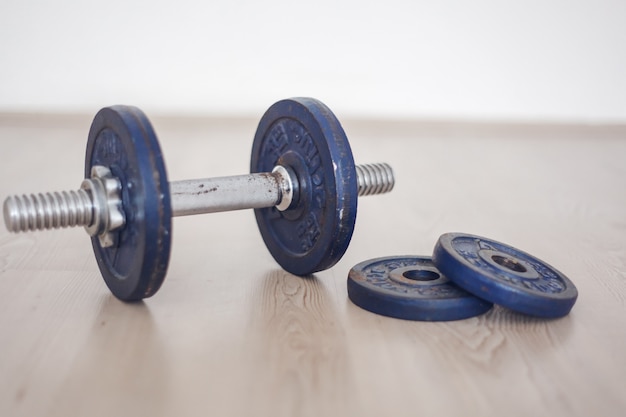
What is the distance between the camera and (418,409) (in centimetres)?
91

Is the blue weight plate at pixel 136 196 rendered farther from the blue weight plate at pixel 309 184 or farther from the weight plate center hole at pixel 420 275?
the weight plate center hole at pixel 420 275

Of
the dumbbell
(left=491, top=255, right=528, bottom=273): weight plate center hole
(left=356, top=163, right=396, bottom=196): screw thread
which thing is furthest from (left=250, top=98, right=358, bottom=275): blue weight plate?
(left=491, top=255, right=528, bottom=273): weight plate center hole

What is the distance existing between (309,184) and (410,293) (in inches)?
9.5

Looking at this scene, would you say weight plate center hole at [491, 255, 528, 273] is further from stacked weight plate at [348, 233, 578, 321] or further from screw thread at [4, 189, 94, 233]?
screw thread at [4, 189, 94, 233]

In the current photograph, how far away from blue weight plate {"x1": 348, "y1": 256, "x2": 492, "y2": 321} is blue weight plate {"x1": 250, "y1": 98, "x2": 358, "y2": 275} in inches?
2.8

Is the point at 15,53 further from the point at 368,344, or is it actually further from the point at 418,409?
the point at 418,409

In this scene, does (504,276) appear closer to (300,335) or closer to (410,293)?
(410,293)

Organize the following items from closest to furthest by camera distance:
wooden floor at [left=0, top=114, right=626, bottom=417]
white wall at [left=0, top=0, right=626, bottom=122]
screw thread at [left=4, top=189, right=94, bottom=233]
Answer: wooden floor at [left=0, top=114, right=626, bottom=417]
screw thread at [left=4, top=189, right=94, bottom=233]
white wall at [left=0, top=0, right=626, bottom=122]

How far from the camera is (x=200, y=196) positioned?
3.98 ft

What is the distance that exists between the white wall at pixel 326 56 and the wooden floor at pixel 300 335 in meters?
1.10

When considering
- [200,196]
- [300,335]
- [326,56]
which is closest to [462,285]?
[300,335]

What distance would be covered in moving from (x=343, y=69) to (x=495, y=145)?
665 millimetres

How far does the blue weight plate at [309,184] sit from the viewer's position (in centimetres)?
119

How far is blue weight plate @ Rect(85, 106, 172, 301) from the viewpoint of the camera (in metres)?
1.00
